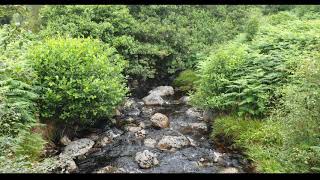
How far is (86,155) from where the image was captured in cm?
1249

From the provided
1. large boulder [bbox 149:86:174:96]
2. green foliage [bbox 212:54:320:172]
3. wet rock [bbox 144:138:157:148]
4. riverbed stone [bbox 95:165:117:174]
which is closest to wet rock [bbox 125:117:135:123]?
wet rock [bbox 144:138:157:148]

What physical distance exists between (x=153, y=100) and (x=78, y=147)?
246 inches

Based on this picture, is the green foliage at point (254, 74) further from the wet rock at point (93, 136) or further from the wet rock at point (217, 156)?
the wet rock at point (93, 136)

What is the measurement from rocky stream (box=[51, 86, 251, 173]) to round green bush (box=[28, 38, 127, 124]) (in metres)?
1.06

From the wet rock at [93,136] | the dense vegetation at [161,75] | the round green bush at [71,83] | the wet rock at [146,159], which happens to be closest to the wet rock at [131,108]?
the dense vegetation at [161,75]

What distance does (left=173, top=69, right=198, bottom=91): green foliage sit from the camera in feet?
66.5

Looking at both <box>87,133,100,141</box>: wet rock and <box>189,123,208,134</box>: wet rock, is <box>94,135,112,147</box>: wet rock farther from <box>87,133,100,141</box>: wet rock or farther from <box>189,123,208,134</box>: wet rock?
<box>189,123,208,134</box>: wet rock

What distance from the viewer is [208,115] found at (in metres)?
15.5

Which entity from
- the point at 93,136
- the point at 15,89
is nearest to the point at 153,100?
the point at 93,136

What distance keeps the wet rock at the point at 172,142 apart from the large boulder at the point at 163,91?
6.01m

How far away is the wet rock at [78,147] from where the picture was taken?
40.4 ft

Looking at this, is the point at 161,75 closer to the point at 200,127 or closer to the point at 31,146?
the point at 200,127

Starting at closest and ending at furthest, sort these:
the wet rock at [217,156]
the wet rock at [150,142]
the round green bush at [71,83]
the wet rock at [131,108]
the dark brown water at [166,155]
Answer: the dark brown water at [166,155]
the wet rock at [217,156]
the round green bush at [71,83]
the wet rock at [150,142]
the wet rock at [131,108]

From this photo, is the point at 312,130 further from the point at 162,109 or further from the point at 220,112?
the point at 162,109
